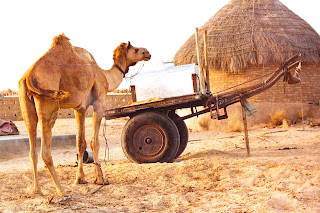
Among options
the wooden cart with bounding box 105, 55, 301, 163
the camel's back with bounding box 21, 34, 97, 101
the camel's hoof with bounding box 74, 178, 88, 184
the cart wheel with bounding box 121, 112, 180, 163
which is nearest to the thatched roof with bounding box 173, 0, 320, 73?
the wooden cart with bounding box 105, 55, 301, 163

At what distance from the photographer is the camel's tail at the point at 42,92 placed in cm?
479

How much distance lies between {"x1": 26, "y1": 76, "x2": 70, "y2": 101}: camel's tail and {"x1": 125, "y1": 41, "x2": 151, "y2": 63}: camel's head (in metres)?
2.59

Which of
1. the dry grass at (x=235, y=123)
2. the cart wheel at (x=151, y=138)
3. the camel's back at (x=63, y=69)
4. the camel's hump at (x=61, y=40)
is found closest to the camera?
the camel's back at (x=63, y=69)

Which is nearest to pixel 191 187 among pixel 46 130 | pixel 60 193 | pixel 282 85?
pixel 60 193

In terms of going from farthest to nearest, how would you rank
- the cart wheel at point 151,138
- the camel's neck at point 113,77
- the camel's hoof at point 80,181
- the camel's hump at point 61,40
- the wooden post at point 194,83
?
the wooden post at point 194,83
the cart wheel at point 151,138
the camel's neck at point 113,77
the camel's hoof at point 80,181
the camel's hump at point 61,40

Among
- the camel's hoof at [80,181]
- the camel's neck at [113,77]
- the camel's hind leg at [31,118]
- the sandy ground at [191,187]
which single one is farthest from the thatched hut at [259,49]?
the camel's hind leg at [31,118]

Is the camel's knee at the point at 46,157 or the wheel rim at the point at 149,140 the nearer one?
the camel's knee at the point at 46,157

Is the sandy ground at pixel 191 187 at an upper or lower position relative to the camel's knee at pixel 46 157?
lower

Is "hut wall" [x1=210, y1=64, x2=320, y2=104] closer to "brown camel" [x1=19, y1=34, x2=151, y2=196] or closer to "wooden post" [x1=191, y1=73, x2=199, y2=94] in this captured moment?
"wooden post" [x1=191, y1=73, x2=199, y2=94]

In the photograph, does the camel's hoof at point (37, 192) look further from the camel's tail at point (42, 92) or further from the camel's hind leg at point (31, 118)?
the camel's tail at point (42, 92)

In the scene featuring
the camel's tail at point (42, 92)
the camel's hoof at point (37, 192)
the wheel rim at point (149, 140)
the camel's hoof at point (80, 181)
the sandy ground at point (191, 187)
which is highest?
the camel's tail at point (42, 92)

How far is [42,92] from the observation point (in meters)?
4.91

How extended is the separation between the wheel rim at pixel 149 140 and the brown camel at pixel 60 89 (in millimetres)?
1190

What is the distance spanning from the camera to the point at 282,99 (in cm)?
1402
